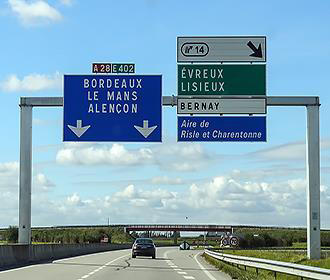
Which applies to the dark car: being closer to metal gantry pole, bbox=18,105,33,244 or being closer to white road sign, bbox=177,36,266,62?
metal gantry pole, bbox=18,105,33,244

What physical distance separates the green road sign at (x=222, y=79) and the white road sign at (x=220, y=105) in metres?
0.27

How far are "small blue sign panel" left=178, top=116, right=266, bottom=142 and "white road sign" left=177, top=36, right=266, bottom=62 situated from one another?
7.58 feet

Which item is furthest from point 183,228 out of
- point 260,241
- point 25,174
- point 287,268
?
point 287,268

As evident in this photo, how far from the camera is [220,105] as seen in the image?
29969mm

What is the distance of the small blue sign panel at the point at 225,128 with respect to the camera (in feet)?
99.6

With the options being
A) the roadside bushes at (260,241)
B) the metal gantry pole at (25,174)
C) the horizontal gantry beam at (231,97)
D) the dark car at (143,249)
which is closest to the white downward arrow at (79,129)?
the horizontal gantry beam at (231,97)

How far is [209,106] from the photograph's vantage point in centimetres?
2997

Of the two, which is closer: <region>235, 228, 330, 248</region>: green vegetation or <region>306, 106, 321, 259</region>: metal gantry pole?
<region>306, 106, 321, 259</region>: metal gantry pole

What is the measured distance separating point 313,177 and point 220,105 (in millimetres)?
5171

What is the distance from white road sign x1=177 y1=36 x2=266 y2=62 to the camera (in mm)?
29906

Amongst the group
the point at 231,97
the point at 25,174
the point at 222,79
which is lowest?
the point at 25,174

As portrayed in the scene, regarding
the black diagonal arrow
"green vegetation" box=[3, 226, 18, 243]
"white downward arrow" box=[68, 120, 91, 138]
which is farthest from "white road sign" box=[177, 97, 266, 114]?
"green vegetation" box=[3, 226, 18, 243]

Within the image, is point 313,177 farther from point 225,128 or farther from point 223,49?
point 223,49

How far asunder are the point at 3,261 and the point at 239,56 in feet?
41.4
